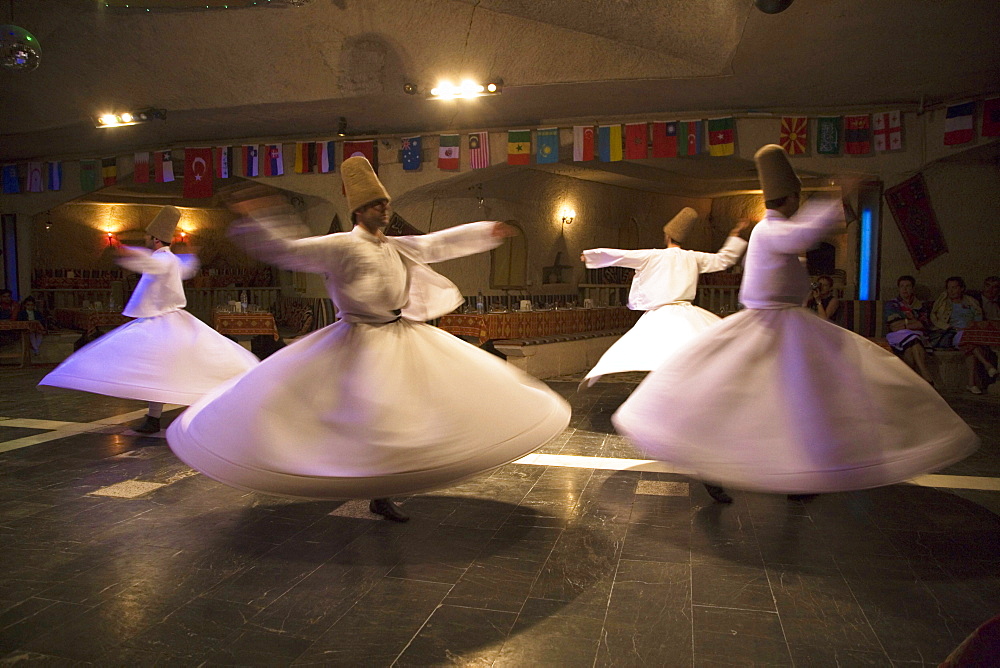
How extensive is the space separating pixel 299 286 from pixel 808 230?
1239 cm

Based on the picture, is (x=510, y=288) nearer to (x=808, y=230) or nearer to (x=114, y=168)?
(x=114, y=168)

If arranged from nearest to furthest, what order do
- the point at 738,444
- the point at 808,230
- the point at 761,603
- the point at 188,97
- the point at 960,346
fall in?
1. the point at 761,603
2. the point at 738,444
3. the point at 808,230
4. the point at 960,346
5. the point at 188,97

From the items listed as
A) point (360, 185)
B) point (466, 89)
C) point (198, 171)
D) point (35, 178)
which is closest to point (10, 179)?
point (35, 178)

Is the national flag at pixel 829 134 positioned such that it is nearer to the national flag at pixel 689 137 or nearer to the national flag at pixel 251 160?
the national flag at pixel 689 137

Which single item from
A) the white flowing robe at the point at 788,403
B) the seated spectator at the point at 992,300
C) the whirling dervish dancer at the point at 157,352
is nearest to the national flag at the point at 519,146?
the whirling dervish dancer at the point at 157,352

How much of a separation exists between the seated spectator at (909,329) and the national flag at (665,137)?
3680 millimetres

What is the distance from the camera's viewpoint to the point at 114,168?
1301 cm

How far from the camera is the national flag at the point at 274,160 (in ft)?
38.6

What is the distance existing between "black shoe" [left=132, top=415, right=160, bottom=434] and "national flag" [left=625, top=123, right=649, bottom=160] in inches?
299

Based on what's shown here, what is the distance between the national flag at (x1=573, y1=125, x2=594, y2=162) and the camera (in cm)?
1045

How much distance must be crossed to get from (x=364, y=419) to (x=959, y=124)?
9.34 meters

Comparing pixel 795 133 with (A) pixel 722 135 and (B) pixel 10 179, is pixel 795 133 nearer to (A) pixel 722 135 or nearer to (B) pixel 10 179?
(A) pixel 722 135

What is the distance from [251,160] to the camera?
1205 cm

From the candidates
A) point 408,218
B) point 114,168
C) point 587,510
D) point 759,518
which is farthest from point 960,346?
point 114,168
